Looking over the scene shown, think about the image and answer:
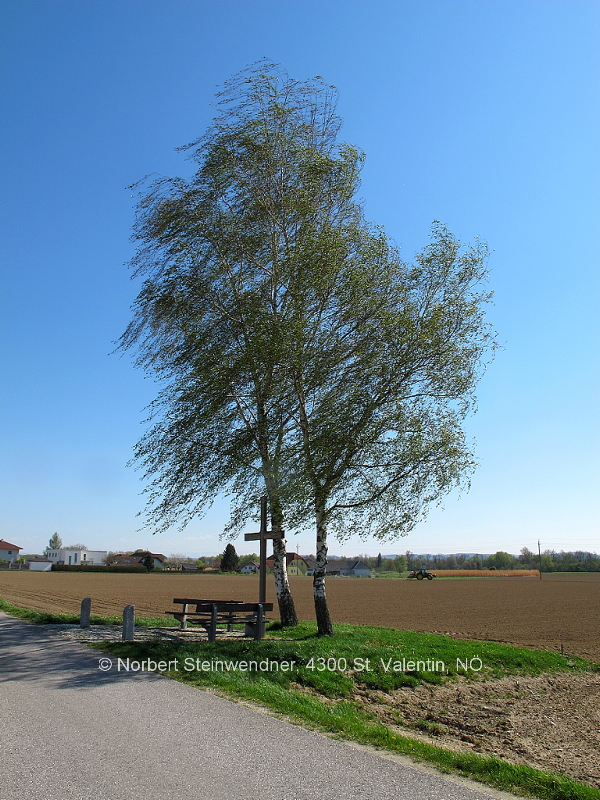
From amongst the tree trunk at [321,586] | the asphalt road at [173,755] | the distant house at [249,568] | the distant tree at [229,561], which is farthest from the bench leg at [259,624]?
the distant house at [249,568]

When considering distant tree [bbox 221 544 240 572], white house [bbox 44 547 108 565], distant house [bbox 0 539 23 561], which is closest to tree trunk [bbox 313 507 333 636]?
distant tree [bbox 221 544 240 572]

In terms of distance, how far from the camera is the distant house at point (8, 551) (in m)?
176

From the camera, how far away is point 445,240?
14.8 meters

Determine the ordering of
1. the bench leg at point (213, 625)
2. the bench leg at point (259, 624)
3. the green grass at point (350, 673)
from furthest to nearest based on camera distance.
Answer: the bench leg at point (259, 624) < the bench leg at point (213, 625) < the green grass at point (350, 673)

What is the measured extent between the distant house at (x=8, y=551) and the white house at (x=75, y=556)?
834cm

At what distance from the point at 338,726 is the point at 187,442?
9.56 meters

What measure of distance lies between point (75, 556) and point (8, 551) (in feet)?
65.1

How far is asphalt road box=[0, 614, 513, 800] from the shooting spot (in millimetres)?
5203

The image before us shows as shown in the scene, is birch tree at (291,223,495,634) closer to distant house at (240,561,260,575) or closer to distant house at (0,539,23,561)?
distant house at (240,561,260,575)

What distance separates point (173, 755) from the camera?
6.01 metres

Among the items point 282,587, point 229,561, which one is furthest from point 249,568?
point 282,587

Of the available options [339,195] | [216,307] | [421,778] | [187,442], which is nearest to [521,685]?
[421,778]

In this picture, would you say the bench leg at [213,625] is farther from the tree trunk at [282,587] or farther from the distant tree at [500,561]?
the distant tree at [500,561]

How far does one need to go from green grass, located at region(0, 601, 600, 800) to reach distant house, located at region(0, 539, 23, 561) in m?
184
